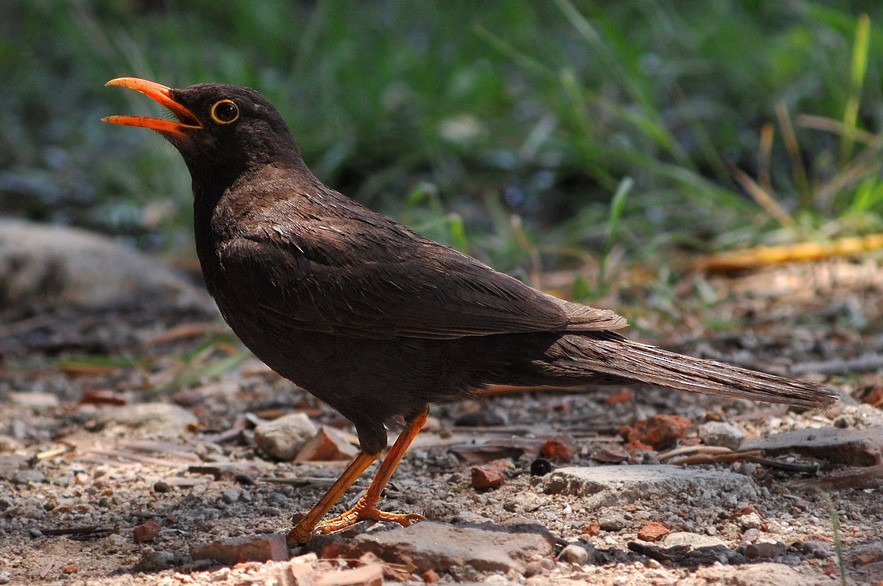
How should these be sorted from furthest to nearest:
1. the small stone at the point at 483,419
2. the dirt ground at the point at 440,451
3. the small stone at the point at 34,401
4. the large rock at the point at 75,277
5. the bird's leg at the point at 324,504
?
1. the large rock at the point at 75,277
2. the small stone at the point at 34,401
3. the small stone at the point at 483,419
4. the bird's leg at the point at 324,504
5. the dirt ground at the point at 440,451

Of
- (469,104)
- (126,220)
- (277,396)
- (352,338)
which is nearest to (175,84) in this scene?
(126,220)

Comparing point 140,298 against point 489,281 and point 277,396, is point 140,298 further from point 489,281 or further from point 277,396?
point 489,281

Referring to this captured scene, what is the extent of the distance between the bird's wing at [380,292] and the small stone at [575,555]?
2.45ft

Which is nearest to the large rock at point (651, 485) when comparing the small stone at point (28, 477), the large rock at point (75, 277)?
the small stone at point (28, 477)

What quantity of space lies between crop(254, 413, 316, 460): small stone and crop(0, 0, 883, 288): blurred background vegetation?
184 centimetres

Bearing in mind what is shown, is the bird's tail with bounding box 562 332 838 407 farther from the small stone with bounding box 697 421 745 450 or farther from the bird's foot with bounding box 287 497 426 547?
the bird's foot with bounding box 287 497 426 547

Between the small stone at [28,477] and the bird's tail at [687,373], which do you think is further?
the small stone at [28,477]

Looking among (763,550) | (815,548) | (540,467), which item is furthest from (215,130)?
(815,548)

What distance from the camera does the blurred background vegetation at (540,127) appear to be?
7.06 meters

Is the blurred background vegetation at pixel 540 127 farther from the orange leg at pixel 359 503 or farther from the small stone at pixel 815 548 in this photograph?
the small stone at pixel 815 548

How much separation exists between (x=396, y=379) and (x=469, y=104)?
5.21m

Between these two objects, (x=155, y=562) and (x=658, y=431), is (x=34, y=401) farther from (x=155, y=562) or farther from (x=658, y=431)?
(x=658, y=431)

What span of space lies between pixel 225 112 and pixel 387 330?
1.17 metres

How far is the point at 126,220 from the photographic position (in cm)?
873
